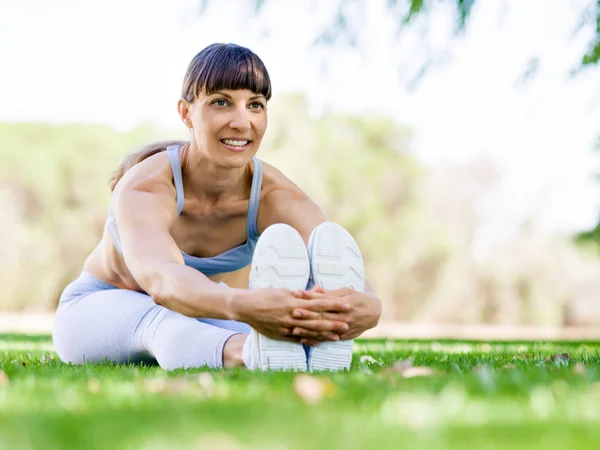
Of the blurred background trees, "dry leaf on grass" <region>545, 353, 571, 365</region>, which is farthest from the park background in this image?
"dry leaf on grass" <region>545, 353, 571, 365</region>

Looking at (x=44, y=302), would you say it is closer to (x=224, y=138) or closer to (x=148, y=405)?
(x=224, y=138)

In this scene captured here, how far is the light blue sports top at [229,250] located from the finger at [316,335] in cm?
101

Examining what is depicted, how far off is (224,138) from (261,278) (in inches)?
32.7

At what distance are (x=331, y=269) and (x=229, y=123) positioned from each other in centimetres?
85

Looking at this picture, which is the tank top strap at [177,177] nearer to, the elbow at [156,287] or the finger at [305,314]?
the elbow at [156,287]

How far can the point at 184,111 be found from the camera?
11.7 feet

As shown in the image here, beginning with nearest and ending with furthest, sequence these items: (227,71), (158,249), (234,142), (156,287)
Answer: (156,287)
(158,249)
(227,71)
(234,142)

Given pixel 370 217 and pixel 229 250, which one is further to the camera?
pixel 370 217

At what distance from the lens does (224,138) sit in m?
3.35

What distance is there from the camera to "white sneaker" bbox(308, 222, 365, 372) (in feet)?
9.36

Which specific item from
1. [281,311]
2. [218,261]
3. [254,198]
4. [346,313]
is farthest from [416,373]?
[218,261]

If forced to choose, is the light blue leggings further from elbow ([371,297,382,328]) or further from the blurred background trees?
the blurred background trees

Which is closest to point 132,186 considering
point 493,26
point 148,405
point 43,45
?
point 148,405

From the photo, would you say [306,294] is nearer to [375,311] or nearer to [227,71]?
[375,311]
